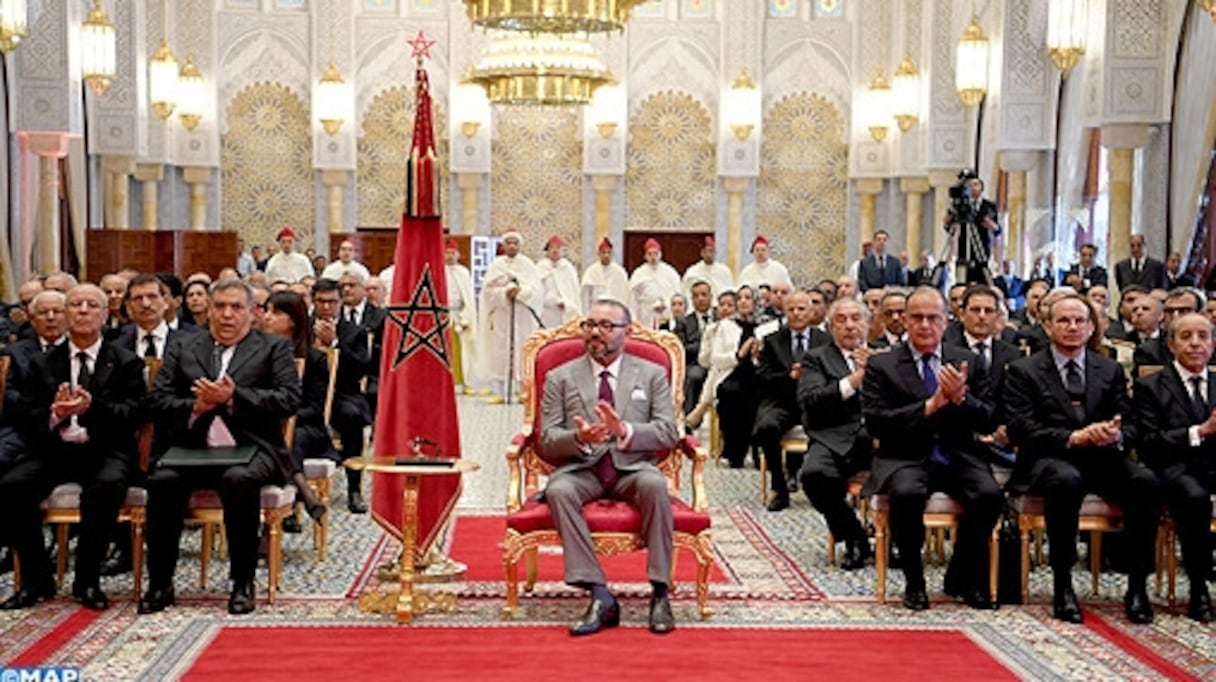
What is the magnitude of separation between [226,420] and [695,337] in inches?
258

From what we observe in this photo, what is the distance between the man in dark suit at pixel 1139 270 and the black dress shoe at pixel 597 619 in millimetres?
9170

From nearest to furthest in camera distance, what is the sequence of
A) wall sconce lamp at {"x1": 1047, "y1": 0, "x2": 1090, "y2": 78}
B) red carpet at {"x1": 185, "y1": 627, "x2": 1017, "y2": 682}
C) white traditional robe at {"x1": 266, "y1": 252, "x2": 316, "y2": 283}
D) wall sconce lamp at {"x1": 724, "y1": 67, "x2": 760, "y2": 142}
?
red carpet at {"x1": 185, "y1": 627, "x2": 1017, "y2": 682}
wall sconce lamp at {"x1": 1047, "y1": 0, "x2": 1090, "y2": 78}
white traditional robe at {"x1": 266, "y1": 252, "x2": 316, "y2": 283}
wall sconce lamp at {"x1": 724, "y1": 67, "x2": 760, "y2": 142}

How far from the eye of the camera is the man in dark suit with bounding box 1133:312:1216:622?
6891mm

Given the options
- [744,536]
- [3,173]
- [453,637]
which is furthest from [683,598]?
[3,173]

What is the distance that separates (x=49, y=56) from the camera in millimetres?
15906

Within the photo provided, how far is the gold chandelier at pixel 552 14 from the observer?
13.0m

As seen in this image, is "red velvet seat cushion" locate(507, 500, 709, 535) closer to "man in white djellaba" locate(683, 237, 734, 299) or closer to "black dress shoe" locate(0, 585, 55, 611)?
"black dress shoe" locate(0, 585, 55, 611)

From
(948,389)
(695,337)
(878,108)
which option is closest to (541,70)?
(695,337)

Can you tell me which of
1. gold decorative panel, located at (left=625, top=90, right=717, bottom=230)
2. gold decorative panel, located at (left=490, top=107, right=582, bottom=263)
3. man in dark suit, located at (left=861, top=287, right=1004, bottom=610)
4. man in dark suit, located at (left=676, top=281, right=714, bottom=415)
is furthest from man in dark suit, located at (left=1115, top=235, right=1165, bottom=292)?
gold decorative panel, located at (left=490, top=107, right=582, bottom=263)

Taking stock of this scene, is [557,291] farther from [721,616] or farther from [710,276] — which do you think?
[721,616]

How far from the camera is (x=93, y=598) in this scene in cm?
677

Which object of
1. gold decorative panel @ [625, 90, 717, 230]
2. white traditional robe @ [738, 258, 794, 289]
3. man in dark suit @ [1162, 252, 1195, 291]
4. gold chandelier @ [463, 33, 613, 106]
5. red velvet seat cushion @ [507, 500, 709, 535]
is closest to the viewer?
red velvet seat cushion @ [507, 500, 709, 535]

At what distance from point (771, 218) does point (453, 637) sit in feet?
61.6

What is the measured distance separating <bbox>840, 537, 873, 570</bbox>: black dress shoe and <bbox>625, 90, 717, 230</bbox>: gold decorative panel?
55.1ft
